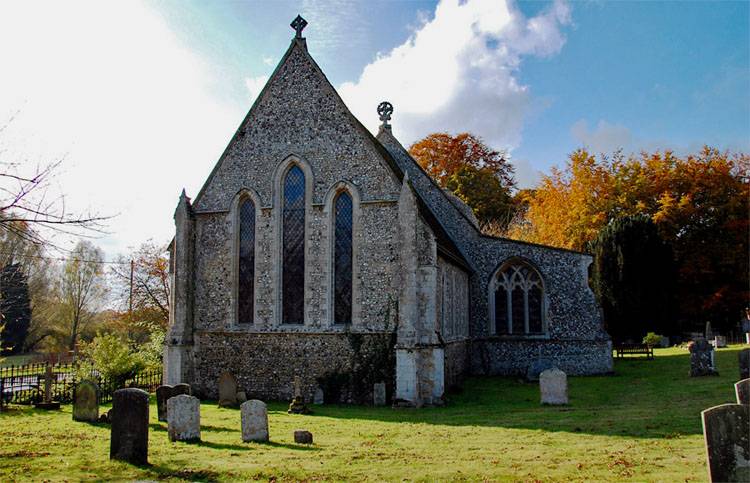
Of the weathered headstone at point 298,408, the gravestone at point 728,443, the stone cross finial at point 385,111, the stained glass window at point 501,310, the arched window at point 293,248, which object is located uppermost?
the stone cross finial at point 385,111

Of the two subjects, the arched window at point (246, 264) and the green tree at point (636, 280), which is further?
the green tree at point (636, 280)

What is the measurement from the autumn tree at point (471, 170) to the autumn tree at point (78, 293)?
27.4 meters

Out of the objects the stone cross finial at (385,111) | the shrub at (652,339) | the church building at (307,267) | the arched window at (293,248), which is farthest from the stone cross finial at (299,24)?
the shrub at (652,339)

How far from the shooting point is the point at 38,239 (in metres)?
11.1

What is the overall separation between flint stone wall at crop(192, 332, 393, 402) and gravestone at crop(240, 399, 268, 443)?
628cm

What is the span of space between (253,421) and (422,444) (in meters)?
3.35

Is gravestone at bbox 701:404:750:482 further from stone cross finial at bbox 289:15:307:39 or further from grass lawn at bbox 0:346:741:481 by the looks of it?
stone cross finial at bbox 289:15:307:39

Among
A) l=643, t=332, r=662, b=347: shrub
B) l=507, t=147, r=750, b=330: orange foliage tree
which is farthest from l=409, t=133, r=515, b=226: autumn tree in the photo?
l=643, t=332, r=662, b=347: shrub

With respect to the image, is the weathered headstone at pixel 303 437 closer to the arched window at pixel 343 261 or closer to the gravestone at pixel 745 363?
the arched window at pixel 343 261

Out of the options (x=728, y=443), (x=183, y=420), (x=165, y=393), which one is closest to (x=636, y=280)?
(x=165, y=393)

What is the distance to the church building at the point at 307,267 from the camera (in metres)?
17.7

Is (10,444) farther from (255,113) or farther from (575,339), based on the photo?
(575,339)

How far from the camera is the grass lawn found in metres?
9.21

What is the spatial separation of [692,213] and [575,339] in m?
22.7
